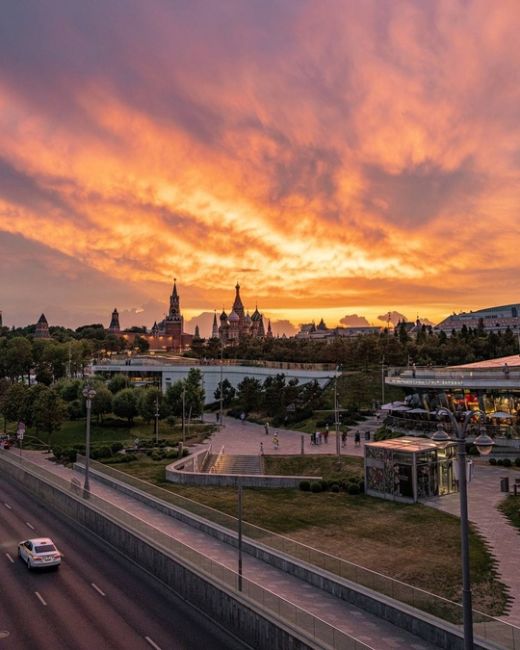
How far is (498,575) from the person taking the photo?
21.8 m

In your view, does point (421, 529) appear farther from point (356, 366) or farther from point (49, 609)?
point (356, 366)

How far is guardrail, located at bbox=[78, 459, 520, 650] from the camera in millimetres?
14297

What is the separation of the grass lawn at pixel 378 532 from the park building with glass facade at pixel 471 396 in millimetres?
17317

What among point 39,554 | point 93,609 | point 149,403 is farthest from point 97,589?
point 149,403

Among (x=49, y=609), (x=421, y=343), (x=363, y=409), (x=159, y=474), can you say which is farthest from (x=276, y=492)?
(x=421, y=343)

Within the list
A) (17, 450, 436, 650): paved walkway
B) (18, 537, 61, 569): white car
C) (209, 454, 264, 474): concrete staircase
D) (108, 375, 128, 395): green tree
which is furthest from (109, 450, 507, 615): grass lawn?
(108, 375, 128, 395): green tree

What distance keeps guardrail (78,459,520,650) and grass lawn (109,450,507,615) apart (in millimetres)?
3504

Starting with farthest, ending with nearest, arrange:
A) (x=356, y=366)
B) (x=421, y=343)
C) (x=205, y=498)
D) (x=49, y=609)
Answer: (x=421, y=343) < (x=356, y=366) < (x=205, y=498) < (x=49, y=609)

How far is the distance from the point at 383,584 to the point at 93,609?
36.0ft

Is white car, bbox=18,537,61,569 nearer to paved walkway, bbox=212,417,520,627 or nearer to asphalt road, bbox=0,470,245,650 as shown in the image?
asphalt road, bbox=0,470,245,650

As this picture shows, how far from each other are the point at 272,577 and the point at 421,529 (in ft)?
35.0

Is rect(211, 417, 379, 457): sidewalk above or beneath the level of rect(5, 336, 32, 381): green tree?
beneath

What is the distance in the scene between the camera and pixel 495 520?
2914 cm

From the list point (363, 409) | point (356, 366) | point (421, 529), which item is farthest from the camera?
point (356, 366)
